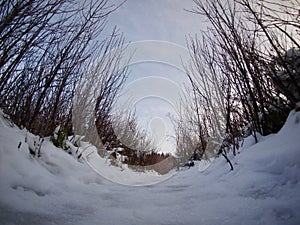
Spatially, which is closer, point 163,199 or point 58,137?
point 163,199

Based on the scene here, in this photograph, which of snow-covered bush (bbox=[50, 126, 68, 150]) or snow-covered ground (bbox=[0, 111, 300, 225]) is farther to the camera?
snow-covered bush (bbox=[50, 126, 68, 150])

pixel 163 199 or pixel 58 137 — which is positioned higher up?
pixel 58 137

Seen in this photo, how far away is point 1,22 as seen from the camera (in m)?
1.48

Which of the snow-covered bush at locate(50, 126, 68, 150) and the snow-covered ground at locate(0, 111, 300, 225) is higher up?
the snow-covered bush at locate(50, 126, 68, 150)

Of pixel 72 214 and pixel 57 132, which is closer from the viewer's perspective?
pixel 72 214

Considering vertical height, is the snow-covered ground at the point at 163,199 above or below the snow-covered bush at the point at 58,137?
below

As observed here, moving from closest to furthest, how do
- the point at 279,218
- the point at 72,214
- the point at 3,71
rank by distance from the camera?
the point at 279,218
the point at 72,214
the point at 3,71

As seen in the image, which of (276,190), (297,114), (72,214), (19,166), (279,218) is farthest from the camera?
(297,114)

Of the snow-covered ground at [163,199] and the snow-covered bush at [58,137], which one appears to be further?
the snow-covered bush at [58,137]

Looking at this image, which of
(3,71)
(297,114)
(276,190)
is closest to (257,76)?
(297,114)

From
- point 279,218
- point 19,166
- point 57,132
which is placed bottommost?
point 279,218

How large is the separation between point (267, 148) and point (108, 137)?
11.3ft

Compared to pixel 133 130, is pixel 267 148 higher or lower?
lower

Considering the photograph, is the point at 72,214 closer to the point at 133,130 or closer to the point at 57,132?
the point at 57,132
